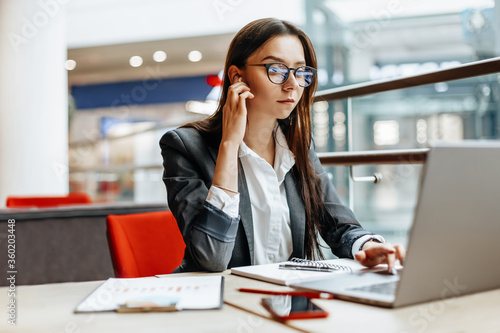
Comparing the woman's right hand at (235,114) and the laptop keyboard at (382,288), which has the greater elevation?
the woman's right hand at (235,114)

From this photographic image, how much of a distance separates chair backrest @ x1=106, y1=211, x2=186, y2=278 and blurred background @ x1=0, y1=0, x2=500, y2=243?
56 cm

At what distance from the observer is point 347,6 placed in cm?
745

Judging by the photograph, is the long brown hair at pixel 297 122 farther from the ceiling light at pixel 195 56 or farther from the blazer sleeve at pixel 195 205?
the ceiling light at pixel 195 56

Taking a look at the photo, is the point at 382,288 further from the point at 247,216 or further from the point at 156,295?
the point at 247,216

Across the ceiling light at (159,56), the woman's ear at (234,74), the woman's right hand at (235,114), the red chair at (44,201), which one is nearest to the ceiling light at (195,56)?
the ceiling light at (159,56)

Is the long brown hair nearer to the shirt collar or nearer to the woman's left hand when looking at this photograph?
the shirt collar

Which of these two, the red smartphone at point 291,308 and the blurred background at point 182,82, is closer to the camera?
the red smartphone at point 291,308

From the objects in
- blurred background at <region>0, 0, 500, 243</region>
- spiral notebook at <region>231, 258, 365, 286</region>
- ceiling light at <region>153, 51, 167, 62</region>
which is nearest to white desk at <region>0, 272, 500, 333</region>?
spiral notebook at <region>231, 258, 365, 286</region>

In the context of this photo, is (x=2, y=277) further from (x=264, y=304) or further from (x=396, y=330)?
(x=396, y=330)

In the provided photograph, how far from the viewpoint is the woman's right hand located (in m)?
1.48

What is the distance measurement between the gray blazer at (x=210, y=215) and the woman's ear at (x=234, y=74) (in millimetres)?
203

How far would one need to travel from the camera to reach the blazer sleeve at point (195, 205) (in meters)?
1.30

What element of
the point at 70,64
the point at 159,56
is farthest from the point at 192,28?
the point at 70,64

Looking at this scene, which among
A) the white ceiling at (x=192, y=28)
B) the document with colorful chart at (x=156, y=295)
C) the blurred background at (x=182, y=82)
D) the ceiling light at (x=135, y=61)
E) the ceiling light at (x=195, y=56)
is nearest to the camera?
the document with colorful chart at (x=156, y=295)
